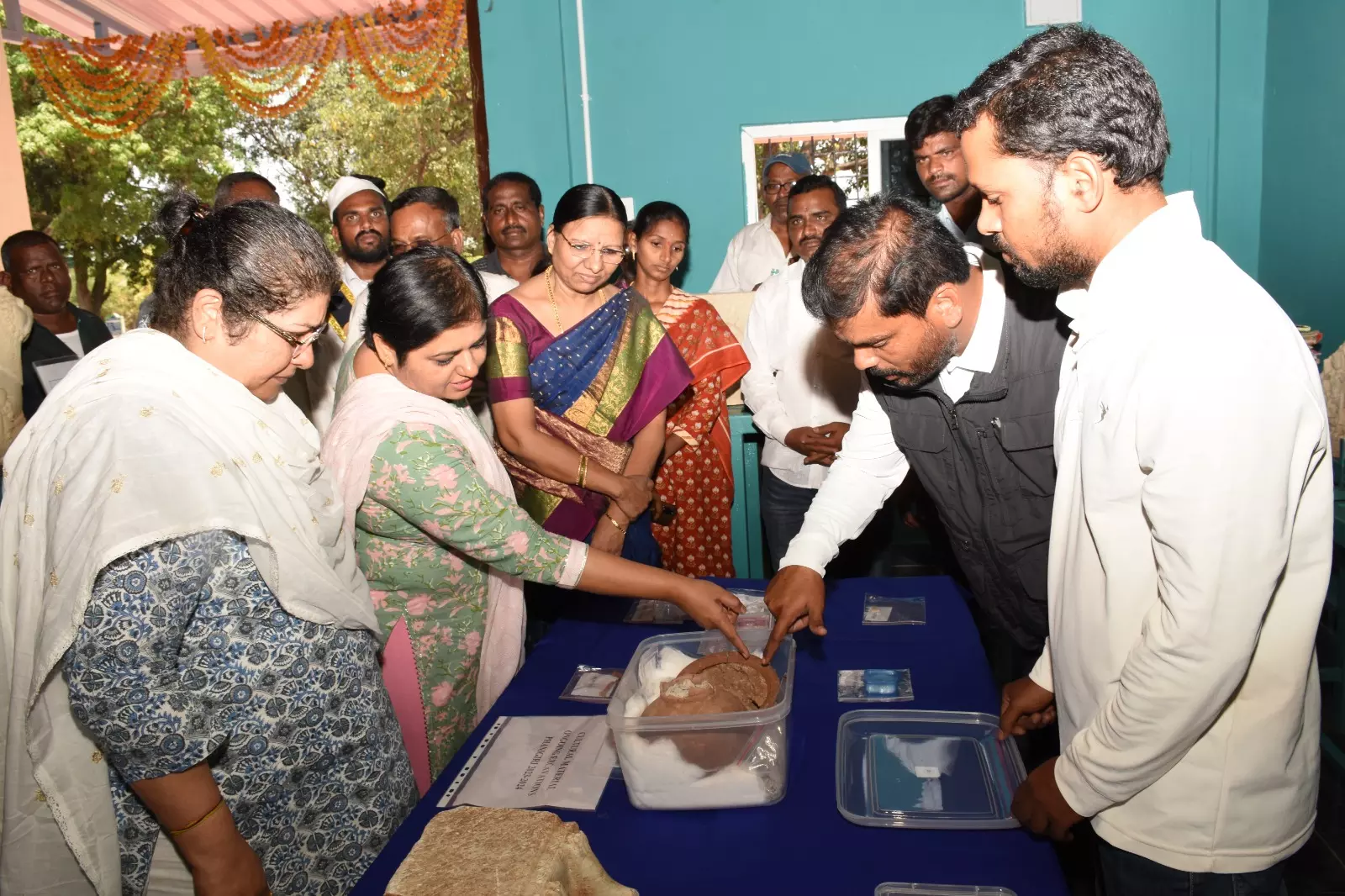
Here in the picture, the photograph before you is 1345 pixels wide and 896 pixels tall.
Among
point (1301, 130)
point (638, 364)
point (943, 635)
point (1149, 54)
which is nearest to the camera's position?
point (943, 635)

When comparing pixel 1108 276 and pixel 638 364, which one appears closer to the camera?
pixel 1108 276

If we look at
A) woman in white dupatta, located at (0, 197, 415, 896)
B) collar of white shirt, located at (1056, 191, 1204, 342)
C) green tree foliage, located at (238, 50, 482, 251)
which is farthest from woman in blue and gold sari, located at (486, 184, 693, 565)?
green tree foliage, located at (238, 50, 482, 251)

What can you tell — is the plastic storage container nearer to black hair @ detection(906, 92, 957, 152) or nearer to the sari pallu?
the sari pallu

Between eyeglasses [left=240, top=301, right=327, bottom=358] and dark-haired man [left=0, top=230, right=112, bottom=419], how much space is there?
11.4ft

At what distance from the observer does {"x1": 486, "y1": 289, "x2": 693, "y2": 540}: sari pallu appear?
2.49 meters

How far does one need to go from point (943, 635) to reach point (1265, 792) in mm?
715

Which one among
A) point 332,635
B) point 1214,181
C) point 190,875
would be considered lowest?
point 190,875

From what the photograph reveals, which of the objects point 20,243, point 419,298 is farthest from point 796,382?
point 20,243

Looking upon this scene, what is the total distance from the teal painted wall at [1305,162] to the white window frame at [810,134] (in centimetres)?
176

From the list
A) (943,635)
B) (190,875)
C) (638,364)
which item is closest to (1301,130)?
(638,364)

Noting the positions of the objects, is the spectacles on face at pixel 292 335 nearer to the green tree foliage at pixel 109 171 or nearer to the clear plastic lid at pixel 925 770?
the clear plastic lid at pixel 925 770

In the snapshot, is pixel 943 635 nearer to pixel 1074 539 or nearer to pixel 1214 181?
pixel 1074 539

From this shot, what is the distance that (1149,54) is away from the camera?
15.6ft

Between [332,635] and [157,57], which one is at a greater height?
[157,57]
